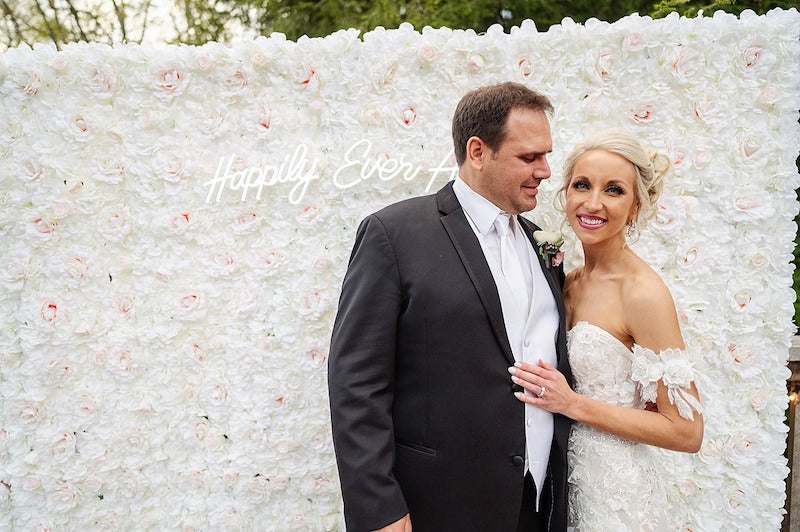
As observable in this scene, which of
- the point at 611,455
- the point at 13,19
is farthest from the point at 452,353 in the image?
the point at 13,19

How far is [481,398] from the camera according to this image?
2.04m

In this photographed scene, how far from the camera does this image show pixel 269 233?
10.1ft

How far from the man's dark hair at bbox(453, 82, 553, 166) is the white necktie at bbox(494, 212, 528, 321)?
29 cm

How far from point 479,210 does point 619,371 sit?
32.1 inches

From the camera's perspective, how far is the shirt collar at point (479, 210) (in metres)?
2.19

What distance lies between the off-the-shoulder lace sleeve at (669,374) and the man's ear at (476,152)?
90cm

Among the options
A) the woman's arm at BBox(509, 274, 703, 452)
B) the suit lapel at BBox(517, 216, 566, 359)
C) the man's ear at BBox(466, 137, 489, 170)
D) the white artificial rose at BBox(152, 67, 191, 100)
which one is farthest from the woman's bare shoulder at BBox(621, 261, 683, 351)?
the white artificial rose at BBox(152, 67, 191, 100)

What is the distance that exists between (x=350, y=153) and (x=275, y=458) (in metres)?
1.64

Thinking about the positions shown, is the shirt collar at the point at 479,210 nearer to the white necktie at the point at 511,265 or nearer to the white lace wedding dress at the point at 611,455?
the white necktie at the point at 511,265

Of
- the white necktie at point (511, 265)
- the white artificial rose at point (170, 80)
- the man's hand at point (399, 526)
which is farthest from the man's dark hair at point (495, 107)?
the white artificial rose at point (170, 80)

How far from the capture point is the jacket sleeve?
1.94 meters

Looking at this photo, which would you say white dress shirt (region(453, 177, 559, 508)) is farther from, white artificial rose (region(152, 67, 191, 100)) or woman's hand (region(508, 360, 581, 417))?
white artificial rose (region(152, 67, 191, 100))

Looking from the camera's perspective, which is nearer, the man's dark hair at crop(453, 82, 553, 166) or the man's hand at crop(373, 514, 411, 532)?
the man's hand at crop(373, 514, 411, 532)

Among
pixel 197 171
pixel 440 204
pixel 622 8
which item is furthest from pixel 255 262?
pixel 622 8
